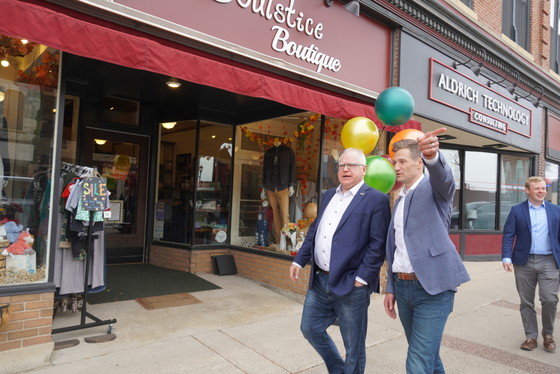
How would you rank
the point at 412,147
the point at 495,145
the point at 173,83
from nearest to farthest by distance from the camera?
the point at 412,147, the point at 173,83, the point at 495,145

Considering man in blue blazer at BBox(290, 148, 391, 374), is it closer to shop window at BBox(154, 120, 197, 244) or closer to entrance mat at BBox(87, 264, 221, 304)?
entrance mat at BBox(87, 264, 221, 304)

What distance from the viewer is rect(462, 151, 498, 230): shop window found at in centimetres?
1059

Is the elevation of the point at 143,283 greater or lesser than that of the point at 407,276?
lesser

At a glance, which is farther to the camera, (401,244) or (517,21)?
(517,21)

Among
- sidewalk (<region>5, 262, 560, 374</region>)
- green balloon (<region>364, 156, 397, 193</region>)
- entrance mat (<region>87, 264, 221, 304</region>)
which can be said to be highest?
green balloon (<region>364, 156, 397, 193</region>)

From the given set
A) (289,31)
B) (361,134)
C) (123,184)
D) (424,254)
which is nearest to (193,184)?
(123,184)

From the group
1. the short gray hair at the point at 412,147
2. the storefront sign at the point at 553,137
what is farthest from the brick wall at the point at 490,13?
the short gray hair at the point at 412,147

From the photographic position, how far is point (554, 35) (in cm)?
1223

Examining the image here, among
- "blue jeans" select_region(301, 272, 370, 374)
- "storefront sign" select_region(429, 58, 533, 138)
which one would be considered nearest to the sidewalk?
"blue jeans" select_region(301, 272, 370, 374)

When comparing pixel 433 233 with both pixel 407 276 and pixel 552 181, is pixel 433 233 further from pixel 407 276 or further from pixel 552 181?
pixel 552 181

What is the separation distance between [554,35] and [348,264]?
13.3 m

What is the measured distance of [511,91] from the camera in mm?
9219

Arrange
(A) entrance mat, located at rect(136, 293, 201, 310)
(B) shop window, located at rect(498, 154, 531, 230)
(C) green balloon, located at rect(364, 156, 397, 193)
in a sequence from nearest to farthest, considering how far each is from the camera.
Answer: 1. (C) green balloon, located at rect(364, 156, 397, 193)
2. (A) entrance mat, located at rect(136, 293, 201, 310)
3. (B) shop window, located at rect(498, 154, 531, 230)

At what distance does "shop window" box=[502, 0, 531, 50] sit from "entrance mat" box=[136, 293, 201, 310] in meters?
9.61
